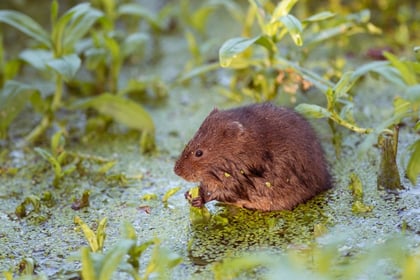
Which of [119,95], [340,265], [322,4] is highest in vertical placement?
[322,4]

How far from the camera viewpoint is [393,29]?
7195mm

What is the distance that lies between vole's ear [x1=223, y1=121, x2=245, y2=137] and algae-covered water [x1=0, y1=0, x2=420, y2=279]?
430 mm

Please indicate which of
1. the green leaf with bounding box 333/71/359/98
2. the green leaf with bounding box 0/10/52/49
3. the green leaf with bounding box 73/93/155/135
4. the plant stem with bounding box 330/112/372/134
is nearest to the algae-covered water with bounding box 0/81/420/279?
the green leaf with bounding box 73/93/155/135

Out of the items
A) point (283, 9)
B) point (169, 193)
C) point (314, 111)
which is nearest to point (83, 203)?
point (169, 193)

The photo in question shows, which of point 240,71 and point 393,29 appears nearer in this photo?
point 240,71

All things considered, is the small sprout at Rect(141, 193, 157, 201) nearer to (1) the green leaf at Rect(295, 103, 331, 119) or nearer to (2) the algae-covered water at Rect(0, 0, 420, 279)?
(2) the algae-covered water at Rect(0, 0, 420, 279)

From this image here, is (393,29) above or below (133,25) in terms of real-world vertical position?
below

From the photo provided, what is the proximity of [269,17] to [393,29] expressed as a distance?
2.19m

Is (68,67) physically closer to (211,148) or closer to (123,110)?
→ (123,110)

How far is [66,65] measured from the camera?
5266mm

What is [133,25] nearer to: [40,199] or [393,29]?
[393,29]

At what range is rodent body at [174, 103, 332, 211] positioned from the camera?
14.1 feet

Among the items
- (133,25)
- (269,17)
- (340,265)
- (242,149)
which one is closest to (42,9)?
(133,25)

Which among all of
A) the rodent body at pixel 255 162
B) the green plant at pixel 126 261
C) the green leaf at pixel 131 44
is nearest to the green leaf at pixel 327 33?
the rodent body at pixel 255 162
